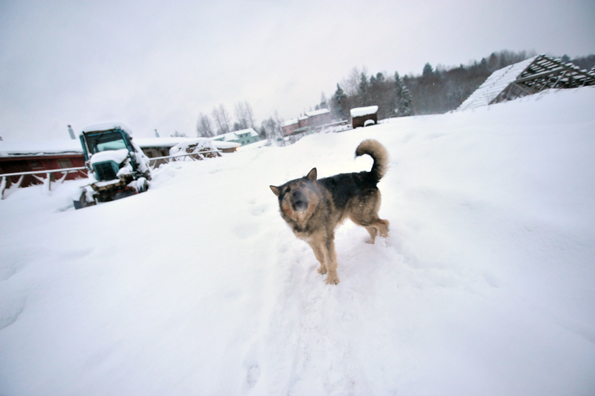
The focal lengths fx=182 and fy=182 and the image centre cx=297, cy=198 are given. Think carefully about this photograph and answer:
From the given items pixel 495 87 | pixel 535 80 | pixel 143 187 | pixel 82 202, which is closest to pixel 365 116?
pixel 495 87

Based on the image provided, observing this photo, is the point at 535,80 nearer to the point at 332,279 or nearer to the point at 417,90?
the point at 332,279

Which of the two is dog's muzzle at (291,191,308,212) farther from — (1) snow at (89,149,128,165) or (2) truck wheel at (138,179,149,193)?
(1) snow at (89,149,128,165)

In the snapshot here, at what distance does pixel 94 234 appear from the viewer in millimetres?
3945

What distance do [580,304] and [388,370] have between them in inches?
73.0

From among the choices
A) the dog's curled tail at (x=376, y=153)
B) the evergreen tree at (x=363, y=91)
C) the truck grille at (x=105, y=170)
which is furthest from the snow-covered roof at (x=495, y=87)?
the evergreen tree at (x=363, y=91)

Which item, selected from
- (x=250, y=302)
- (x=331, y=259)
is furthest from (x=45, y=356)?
(x=331, y=259)

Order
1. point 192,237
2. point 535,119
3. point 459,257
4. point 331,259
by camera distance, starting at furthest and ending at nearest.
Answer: point 535,119 < point 192,237 < point 331,259 < point 459,257

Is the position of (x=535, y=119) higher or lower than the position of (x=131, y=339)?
higher

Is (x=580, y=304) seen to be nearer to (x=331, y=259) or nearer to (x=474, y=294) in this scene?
(x=474, y=294)

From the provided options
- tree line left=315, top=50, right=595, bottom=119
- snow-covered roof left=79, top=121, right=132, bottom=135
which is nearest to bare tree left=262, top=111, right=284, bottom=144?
tree line left=315, top=50, right=595, bottom=119

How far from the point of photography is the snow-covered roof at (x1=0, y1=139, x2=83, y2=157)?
18.5m

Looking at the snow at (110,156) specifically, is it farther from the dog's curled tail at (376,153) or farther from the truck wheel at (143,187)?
the dog's curled tail at (376,153)

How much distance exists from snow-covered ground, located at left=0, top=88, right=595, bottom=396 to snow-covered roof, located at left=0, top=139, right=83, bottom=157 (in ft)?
90.0

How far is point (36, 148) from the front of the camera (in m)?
20.1
